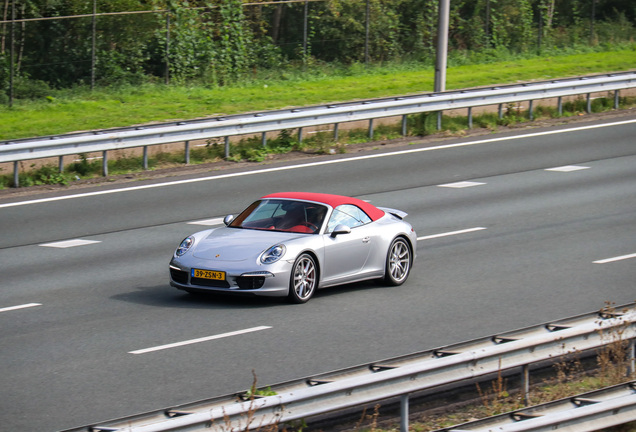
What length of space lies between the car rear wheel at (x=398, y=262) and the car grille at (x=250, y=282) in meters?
2.10

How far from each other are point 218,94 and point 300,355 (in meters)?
21.8

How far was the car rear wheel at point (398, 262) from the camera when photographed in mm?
13523

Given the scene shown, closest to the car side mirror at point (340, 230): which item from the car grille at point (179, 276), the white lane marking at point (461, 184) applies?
the car grille at point (179, 276)

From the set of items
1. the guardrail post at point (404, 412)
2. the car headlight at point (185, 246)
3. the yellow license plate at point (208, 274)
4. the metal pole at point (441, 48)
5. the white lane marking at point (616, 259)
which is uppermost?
the metal pole at point (441, 48)

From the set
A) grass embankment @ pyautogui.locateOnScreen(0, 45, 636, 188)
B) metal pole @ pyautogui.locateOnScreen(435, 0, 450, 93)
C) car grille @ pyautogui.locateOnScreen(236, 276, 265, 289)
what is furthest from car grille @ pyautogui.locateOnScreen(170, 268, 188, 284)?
metal pole @ pyautogui.locateOnScreen(435, 0, 450, 93)

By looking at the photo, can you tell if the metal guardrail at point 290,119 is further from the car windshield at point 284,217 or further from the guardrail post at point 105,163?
the car windshield at point 284,217

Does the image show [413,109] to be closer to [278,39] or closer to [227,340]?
[278,39]

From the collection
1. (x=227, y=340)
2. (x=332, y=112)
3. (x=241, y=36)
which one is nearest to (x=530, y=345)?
(x=227, y=340)

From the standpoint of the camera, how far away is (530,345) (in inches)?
317

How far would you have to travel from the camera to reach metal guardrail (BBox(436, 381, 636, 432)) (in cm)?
728

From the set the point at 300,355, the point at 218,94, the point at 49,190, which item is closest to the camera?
the point at 300,355

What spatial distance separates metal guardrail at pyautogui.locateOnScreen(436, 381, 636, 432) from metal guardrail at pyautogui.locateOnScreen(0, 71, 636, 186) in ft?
48.0

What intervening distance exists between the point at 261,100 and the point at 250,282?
1861 cm

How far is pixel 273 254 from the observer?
12.2 metres
